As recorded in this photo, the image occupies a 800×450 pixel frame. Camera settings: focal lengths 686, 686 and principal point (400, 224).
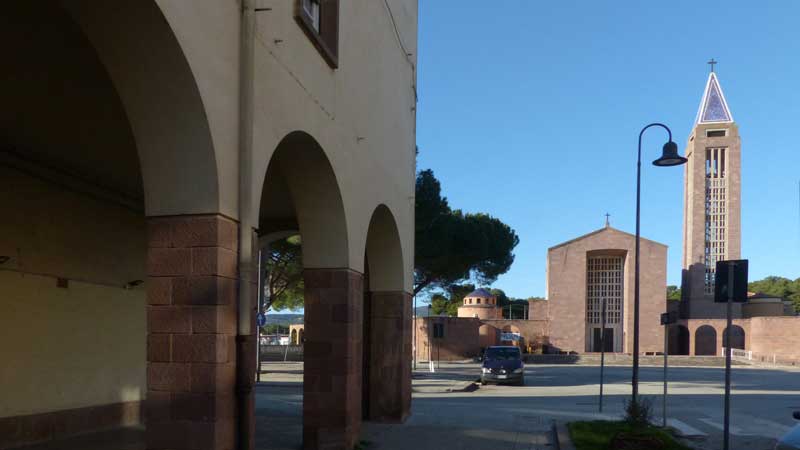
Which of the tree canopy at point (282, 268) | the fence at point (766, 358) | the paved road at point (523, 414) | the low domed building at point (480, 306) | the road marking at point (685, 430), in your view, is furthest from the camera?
the low domed building at point (480, 306)

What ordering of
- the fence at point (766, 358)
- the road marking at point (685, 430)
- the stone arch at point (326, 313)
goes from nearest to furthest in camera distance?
the stone arch at point (326, 313) → the road marking at point (685, 430) → the fence at point (766, 358)

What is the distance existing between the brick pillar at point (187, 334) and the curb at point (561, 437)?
21.2ft

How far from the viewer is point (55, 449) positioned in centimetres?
891

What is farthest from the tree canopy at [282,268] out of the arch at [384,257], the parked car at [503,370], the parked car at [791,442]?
the parked car at [791,442]

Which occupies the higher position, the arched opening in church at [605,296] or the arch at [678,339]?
the arched opening in church at [605,296]

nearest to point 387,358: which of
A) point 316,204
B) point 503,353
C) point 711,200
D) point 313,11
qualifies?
point 316,204

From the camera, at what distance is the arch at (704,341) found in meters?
59.4

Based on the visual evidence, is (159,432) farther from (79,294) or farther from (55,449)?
(79,294)

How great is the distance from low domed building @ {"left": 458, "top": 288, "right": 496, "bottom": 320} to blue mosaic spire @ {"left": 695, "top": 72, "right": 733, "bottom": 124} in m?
25.3

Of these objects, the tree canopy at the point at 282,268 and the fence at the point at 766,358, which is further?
the fence at the point at 766,358

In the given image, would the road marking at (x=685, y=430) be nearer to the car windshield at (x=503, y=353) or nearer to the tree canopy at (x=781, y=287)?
the car windshield at (x=503, y=353)

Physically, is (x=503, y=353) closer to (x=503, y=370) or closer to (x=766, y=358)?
(x=503, y=370)

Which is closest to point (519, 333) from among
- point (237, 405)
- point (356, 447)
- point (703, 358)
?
point (703, 358)

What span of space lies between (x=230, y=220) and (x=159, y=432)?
1.67m
